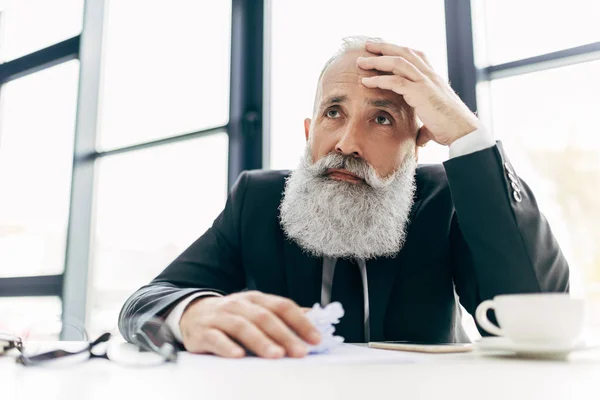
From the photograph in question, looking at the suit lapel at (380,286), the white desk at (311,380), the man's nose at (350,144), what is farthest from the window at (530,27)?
the white desk at (311,380)

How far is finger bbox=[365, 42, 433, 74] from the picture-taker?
4.50ft

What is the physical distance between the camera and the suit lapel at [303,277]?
53.5 inches

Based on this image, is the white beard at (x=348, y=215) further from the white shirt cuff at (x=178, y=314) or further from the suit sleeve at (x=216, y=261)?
the white shirt cuff at (x=178, y=314)

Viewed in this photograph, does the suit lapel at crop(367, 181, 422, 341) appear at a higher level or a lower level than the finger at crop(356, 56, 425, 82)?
lower

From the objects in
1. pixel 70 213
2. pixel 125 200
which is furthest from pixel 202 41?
pixel 70 213

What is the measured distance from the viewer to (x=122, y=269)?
11.1ft

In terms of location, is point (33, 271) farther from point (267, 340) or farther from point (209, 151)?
point (267, 340)

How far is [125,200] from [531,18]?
266 cm

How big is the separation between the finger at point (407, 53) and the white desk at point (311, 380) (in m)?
0.93

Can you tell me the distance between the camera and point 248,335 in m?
0.69

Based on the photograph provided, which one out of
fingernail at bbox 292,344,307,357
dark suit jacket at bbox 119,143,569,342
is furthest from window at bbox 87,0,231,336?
fingernail at bbox 292,344,307,357

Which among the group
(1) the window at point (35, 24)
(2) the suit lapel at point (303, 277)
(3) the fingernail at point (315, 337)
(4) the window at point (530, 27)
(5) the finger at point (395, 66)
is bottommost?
(3) the fingernail at point (315, 337)

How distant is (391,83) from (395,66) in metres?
0.05

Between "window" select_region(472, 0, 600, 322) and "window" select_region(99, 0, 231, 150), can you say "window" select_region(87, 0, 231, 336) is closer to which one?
"window" select_region(99, 0, 231, 150)
